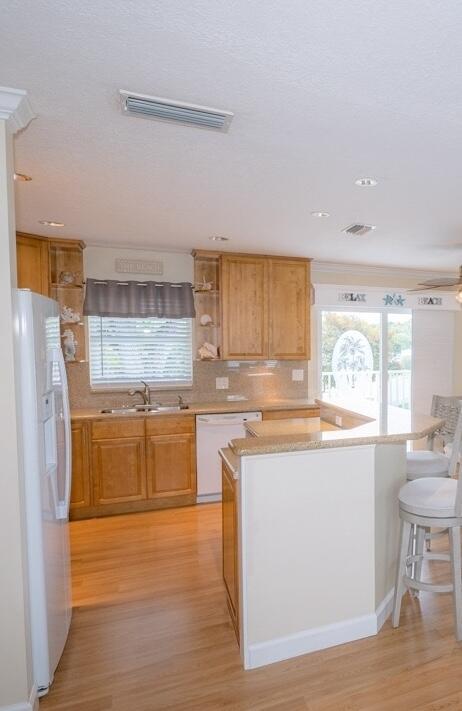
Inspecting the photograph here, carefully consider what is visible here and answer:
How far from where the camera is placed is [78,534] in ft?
10.9

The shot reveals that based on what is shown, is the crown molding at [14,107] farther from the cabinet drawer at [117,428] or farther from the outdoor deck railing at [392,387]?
the outdoor deck railing at [392,387]

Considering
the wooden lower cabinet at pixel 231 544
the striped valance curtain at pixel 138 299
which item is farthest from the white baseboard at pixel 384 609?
the striped valance curtain at pixel 138 299

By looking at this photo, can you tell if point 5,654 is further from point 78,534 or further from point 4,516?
point 78,534

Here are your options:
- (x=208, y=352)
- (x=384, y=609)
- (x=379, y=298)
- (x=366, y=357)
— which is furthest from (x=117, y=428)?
(x=379, y=298)

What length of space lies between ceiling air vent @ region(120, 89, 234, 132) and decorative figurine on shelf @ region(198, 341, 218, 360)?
2.72 metres

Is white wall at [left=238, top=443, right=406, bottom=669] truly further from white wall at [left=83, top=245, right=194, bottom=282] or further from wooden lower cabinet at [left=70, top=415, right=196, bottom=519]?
white wall at [left=83, top=245, right=194, bottom=282]

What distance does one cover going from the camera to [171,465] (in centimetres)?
378

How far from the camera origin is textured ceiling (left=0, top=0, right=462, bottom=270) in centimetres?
121

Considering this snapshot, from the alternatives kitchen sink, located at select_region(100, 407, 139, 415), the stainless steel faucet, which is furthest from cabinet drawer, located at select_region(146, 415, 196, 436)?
the stainless steel faucet

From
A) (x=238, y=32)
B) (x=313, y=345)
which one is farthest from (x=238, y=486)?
(x=313, y=345)

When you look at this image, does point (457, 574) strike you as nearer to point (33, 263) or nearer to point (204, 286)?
point (204, 286)

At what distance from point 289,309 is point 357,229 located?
1.25 metres

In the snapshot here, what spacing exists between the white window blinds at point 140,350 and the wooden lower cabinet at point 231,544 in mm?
2212

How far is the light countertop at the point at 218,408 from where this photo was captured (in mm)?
3625
